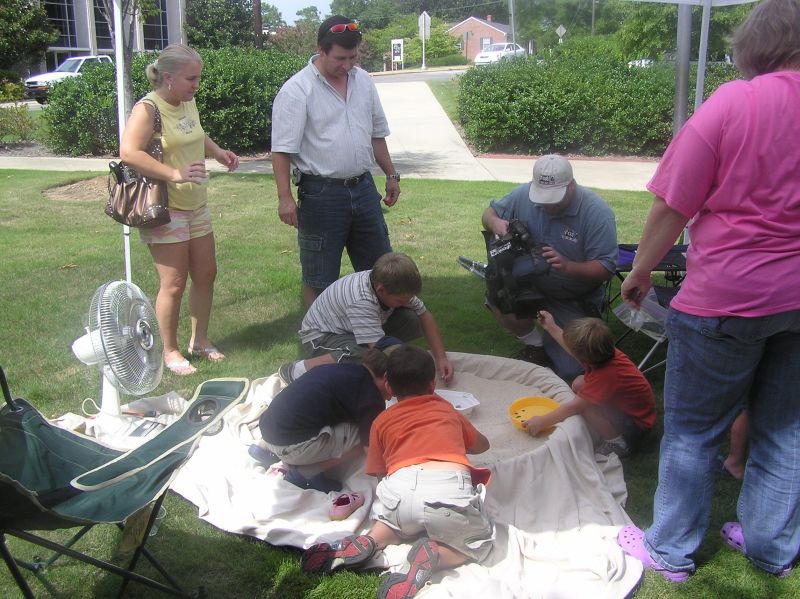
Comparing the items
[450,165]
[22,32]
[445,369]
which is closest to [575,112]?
[450,165]

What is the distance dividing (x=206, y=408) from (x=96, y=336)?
644 mm

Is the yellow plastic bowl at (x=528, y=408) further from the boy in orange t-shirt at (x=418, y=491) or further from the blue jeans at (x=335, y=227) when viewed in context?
the blue jeans at (x=335, y=227)

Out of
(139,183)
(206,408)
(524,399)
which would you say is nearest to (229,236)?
(139,183)

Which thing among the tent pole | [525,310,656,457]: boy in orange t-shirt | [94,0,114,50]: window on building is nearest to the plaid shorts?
[525,310,656,457]: boy in orange t-shirt

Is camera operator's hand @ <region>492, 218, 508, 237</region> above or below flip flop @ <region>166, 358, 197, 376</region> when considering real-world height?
above

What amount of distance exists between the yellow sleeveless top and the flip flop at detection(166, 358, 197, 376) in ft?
2.88

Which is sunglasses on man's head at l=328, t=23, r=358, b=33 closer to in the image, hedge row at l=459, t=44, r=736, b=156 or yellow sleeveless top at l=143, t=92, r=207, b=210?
yellow sleeveless top at l=143, t=92, r=207, b=210

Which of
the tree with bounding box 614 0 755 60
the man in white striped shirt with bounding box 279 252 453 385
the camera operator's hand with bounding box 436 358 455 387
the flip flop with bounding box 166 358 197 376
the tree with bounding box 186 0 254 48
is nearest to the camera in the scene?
the man in white striped shirt with bounding box 279 252 453 385

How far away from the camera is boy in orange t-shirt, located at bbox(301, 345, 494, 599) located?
8.39 ft

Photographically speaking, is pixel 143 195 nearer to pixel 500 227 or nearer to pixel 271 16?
pixel 500 227

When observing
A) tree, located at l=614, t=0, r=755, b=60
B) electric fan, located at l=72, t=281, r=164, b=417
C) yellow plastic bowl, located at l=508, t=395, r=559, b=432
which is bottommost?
yellow plastic bowl, located at l=508, t=395, r=559, b=432

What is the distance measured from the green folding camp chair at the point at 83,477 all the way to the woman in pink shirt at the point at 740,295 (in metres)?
1.52

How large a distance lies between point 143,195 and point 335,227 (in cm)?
100

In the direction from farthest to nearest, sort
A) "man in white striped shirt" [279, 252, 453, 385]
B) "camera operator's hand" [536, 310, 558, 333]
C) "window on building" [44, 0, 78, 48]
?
"window on building" [44, 0, 78, 48] → "camera operator's hand" [536, 310, 558, 333] → "man in white striped shirt" [279, 252, 453, 385]
